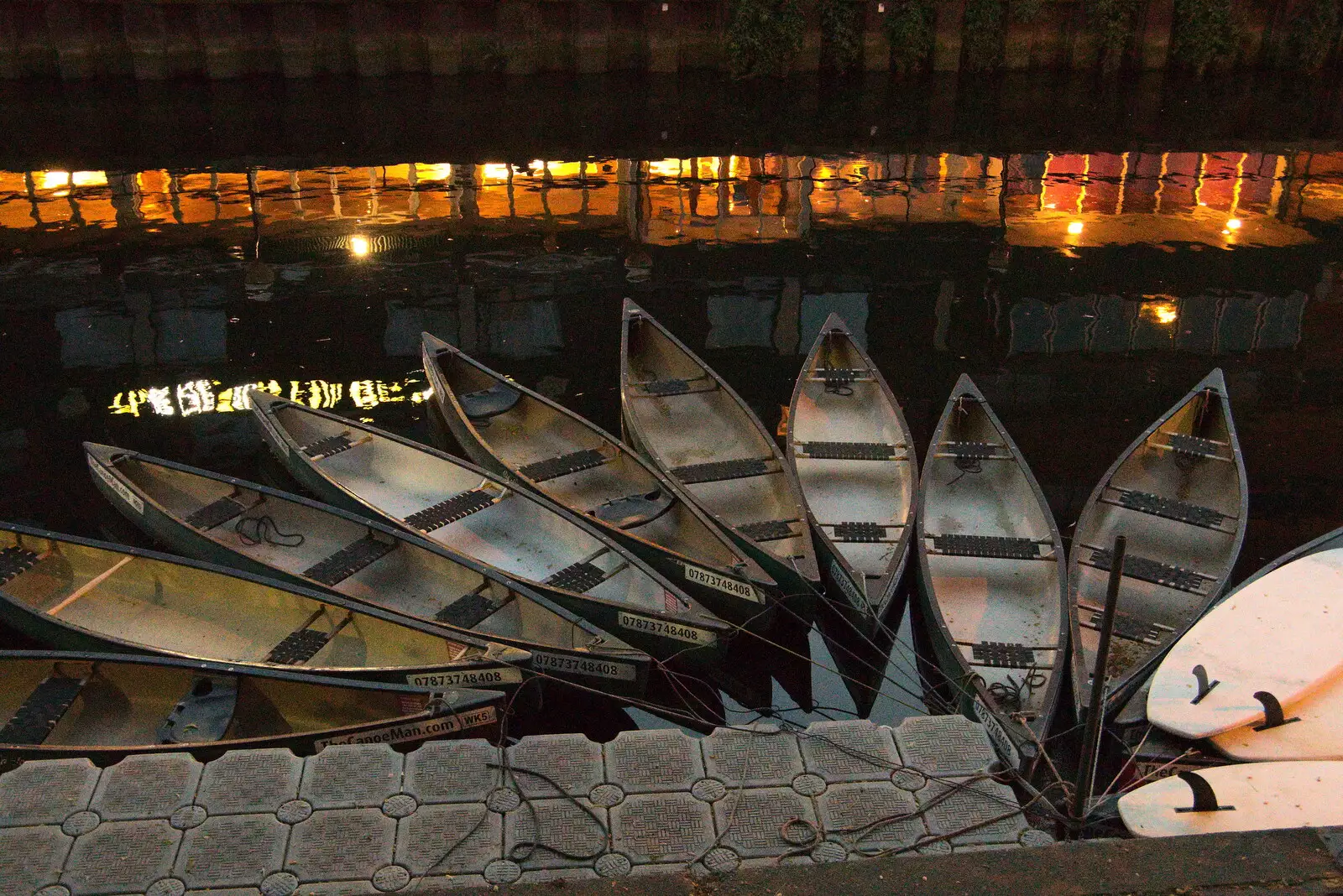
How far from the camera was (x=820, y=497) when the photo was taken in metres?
15.6

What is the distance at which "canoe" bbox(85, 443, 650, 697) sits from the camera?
12.3 meters

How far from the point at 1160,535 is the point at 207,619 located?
11261 mm

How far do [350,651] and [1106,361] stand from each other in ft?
45.3

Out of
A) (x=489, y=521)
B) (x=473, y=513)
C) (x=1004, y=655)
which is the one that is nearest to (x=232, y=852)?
(x=473, y=513)

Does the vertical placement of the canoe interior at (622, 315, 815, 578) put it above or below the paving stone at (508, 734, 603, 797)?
below

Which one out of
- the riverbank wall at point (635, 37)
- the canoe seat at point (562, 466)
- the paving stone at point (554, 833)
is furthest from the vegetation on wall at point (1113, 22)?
the paving stone at point (554, 833)

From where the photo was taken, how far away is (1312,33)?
120 feet

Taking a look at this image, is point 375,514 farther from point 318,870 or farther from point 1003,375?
→ point 1003,375

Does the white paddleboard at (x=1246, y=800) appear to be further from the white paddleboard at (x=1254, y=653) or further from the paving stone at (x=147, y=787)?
the paving stone at (x=147, y=787)

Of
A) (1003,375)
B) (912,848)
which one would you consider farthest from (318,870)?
(1003,375)

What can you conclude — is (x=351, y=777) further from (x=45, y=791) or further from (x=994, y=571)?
(x=994, y=571)

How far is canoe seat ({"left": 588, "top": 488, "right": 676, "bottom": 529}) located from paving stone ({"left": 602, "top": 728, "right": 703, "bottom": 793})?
516 centimetres

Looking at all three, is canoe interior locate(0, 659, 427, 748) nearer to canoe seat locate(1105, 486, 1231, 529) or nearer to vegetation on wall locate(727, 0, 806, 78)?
canoe seat locate(1105, 486, 1231, 529)

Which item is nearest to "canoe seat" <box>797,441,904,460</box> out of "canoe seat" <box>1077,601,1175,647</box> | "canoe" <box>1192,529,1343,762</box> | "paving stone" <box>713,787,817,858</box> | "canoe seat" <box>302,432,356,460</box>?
"canoe seat" <box>1077,601,1175,647</box>
